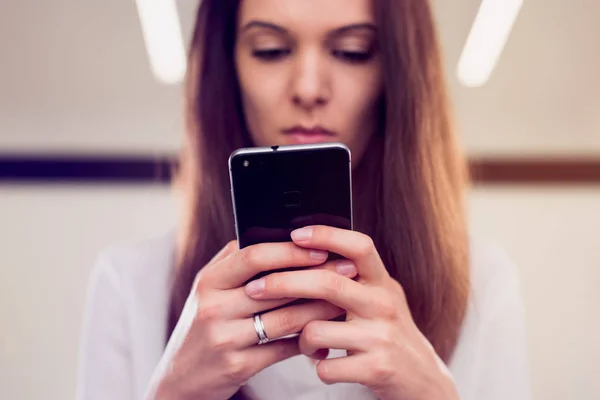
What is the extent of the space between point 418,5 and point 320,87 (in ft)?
0.46

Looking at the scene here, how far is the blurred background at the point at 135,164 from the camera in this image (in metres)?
0.74

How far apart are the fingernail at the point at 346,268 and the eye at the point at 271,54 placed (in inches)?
8.7

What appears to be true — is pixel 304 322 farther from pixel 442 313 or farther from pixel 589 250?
pixel 589 250

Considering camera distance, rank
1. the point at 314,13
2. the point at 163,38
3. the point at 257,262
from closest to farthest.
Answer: the point at 257,262 → the point at 314,13 → the point at 163,38

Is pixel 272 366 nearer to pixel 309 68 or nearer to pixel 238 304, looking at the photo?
pixel 238 304

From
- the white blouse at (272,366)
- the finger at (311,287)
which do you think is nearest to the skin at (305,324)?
the finger at (311,287)

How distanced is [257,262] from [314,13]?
241 mm

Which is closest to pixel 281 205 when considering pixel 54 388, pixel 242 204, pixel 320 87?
pixel 242 204

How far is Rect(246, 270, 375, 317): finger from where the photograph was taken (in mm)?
292

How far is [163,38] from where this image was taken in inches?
28.1

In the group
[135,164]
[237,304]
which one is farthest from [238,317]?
[135,164]

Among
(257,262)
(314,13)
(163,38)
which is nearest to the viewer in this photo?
(257,262)

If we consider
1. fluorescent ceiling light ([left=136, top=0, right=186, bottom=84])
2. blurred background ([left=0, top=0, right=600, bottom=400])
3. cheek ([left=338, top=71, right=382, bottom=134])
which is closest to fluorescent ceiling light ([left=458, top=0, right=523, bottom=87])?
blurred background ([left=0, top=0, right=600, bottom=400])

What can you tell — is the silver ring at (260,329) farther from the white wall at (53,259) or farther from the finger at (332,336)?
the white wall at (53,259)
